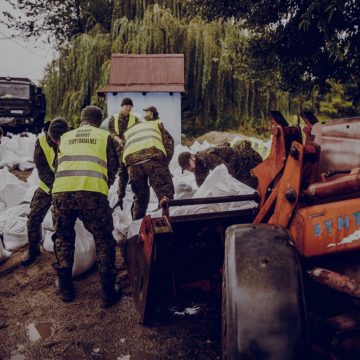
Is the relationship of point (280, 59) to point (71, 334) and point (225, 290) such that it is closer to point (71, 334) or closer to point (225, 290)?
point (71, 334)

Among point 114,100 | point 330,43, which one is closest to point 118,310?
point 330,43

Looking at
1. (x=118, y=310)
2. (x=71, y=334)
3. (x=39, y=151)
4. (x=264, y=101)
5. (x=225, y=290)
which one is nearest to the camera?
(x=225, y=290)

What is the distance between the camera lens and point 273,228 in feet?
6.03

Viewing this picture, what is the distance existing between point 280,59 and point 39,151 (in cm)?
397

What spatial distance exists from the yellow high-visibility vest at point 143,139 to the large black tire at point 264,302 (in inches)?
124

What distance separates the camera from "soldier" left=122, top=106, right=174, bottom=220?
4.80m

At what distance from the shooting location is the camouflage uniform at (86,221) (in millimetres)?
3482

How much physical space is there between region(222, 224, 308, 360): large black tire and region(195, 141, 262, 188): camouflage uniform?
115 inches

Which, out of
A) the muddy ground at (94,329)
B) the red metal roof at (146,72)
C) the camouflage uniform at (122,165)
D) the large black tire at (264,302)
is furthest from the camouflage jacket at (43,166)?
the red metal roof at (146,72)

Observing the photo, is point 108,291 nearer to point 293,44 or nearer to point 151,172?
point 151,172

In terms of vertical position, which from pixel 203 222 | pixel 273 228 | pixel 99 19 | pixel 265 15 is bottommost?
pixel 203 222

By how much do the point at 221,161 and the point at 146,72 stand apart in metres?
9.23

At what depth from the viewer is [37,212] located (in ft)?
14.4

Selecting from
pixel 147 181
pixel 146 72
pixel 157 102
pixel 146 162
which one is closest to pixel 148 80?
pixel 146 72
